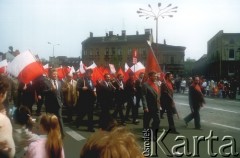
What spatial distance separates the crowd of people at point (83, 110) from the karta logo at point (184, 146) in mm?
319

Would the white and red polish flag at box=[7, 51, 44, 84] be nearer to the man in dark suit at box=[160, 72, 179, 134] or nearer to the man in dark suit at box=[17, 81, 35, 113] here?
the man in dark suit at box=[160, 72, 179, 134]

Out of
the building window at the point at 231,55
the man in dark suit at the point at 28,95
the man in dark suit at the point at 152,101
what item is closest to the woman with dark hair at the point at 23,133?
the man in dark suit at the point at 152,101

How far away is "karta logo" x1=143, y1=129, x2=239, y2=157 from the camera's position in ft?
27.9

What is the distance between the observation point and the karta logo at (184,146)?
851cm

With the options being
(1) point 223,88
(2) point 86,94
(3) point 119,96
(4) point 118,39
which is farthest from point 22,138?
(4) point 118,39

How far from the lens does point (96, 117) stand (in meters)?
15.8

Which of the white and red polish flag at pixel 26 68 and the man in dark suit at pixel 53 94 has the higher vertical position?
the white and red polish flag at pixel 26 68

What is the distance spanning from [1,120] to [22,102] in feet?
35.2

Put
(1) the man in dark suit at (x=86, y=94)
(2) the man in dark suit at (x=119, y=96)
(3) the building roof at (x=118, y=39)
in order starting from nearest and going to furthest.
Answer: (1) the man in dark suit at (x=86, y=94), (2) the man in dark suit at (x=119, y=96), (3) the building roof at (x=118, y=39)

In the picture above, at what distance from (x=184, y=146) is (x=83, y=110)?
3877 millimetres

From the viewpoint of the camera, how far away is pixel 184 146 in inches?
369

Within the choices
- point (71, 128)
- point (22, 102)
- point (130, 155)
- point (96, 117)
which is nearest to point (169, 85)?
point (71, 128)

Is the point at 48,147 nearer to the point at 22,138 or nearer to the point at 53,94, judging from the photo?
the point at 22,138

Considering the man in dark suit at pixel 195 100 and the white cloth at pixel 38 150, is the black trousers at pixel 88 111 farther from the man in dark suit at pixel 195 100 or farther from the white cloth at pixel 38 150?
the white cloth at pixel 38 150
